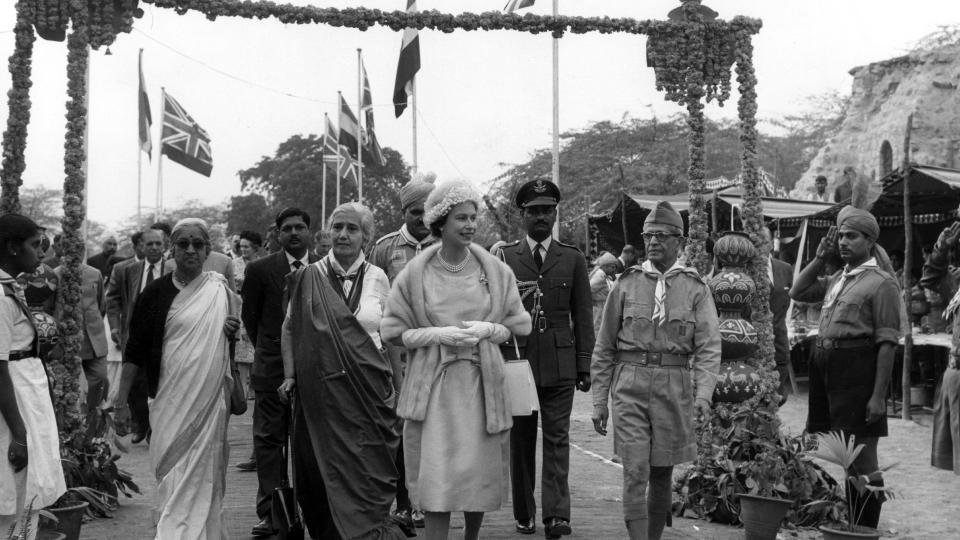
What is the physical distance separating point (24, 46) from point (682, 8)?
18.0 feet

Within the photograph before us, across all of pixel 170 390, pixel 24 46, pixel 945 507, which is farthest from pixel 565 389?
pixel 24 46

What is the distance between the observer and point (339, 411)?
259 inches

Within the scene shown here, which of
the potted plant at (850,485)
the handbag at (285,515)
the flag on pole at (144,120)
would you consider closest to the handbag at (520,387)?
the handbag at (285,515)

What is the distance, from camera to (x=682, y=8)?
9781 millimetres

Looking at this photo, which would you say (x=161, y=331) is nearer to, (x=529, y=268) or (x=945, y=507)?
(x=529, y=268)

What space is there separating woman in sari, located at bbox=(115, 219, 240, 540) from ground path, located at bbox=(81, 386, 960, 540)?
1.03m

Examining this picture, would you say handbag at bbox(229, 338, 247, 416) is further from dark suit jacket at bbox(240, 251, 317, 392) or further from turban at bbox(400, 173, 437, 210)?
turban at bbox(400, 173, 437, 210)

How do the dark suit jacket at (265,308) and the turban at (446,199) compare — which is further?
the dark suit jacket at (265,308)

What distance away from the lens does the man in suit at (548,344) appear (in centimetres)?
767

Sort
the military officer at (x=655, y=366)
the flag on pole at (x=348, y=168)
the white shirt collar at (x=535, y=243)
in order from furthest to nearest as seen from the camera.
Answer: the flag on pole at (x=348, y=168)
the white shirt collar at (x=535, y=243)
the military officer at (x=655, y=366)

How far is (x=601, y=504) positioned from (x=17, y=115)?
18.1ft

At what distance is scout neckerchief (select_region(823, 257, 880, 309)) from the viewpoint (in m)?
7.54

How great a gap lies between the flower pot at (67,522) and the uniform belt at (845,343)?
5.03m

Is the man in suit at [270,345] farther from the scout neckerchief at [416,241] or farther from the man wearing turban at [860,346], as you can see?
the man wearing turban at [860,346]
